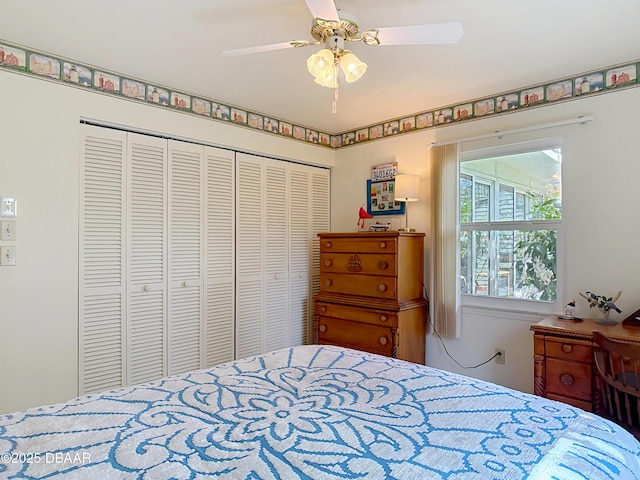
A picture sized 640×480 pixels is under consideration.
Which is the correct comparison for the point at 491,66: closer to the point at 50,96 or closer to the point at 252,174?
the point at 252,174

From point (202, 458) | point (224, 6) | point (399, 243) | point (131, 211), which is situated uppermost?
point (224, 6)

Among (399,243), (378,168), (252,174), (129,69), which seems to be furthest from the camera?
(378,168)

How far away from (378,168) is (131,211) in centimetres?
222

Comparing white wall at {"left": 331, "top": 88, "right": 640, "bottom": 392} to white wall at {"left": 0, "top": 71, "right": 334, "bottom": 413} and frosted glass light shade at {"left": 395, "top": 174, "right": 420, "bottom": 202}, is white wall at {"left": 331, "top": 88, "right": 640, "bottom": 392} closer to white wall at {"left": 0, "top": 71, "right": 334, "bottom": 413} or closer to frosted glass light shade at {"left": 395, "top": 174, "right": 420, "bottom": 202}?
frosted glass light shade at {"left": 395, "top": 174, "right": 420, "bottom": 202}

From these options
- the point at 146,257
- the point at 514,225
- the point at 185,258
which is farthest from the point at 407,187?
the point at 146,257

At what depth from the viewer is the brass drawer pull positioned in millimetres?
2217

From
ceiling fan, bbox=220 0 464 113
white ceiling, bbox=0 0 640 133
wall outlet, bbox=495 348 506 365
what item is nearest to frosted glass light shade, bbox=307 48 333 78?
ceiling fan, bbox=220 0 464 113

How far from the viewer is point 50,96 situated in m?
2.39

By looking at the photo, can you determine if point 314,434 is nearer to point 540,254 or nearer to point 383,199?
point 540,254

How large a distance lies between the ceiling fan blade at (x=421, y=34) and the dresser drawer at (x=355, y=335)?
2077mm

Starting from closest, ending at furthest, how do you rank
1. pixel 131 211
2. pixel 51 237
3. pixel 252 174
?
1. pixel 51 237
2. pixel 131 211
3. pixel 252 174

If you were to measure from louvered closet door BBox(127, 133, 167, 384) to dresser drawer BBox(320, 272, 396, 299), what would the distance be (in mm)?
1385

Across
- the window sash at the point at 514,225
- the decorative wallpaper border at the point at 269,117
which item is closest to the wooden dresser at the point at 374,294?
the window sash at the point at 514,225

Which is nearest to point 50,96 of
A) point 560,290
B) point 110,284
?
point 110,284
